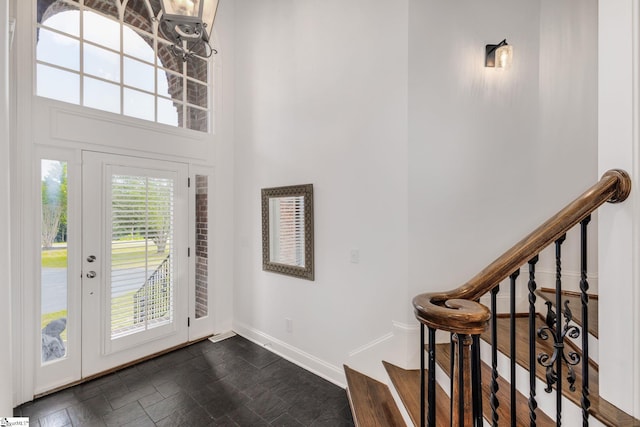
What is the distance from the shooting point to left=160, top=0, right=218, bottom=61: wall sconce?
4.26 ft

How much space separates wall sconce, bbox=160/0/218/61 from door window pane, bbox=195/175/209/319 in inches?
89.0

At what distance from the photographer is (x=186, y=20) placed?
1310mm

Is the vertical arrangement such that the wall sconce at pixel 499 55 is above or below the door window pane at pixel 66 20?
below

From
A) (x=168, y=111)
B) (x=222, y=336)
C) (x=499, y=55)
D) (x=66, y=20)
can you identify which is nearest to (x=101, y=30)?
(x=66, y=20)

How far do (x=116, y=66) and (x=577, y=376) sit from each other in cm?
444

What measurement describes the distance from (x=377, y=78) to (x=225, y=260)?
2.80 metres

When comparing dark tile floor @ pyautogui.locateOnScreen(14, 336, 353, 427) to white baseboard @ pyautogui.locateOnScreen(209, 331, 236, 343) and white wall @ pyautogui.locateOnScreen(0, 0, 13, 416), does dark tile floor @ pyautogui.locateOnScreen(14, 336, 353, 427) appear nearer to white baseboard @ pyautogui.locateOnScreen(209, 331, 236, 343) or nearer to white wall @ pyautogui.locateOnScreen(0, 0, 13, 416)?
white baseboard @ pyautogui.locateOnScreen(209, 331, 236, 343)

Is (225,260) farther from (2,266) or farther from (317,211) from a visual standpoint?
(2,266)

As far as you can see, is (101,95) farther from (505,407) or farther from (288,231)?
(505,407)

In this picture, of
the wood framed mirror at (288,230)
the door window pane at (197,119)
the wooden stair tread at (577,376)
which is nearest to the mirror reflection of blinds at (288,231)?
the wood framed mirror at (288,230)

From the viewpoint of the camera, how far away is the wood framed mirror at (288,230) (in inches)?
111

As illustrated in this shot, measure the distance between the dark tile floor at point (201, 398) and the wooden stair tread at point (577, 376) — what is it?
4.20 feet

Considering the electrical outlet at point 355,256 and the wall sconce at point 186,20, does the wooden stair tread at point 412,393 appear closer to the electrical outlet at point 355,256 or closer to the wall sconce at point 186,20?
the electrical outlet at point 355,256

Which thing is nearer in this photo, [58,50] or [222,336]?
[58,50]
